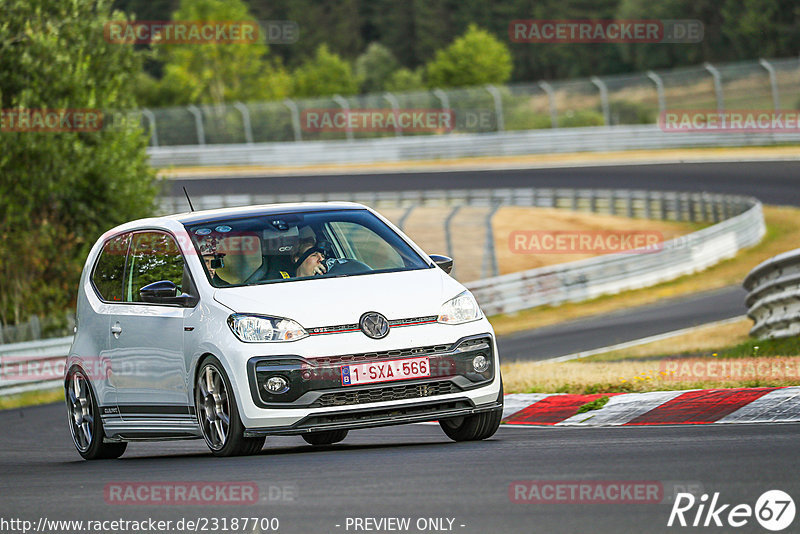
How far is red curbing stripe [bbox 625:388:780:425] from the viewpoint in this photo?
8.37 meters

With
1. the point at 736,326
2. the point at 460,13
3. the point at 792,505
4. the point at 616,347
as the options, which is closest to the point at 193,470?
the point at 792,505

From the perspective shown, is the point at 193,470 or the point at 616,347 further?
the point at 616,347

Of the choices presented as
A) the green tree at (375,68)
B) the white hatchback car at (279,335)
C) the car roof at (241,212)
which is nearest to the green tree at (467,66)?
the green tree at (375,68)

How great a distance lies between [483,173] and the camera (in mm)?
44938

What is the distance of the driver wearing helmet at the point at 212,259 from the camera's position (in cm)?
826

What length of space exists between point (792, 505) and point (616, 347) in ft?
46.9

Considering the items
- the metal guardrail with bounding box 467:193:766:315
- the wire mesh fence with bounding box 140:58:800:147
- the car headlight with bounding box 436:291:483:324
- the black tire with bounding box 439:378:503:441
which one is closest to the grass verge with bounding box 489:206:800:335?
the metal guardrail with bounding box 467:193:766:315

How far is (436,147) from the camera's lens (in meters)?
49.3

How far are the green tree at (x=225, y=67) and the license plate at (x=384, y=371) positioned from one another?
79827 mm

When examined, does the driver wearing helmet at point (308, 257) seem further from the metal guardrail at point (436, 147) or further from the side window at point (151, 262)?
the metal guardrail at point (436, 147)

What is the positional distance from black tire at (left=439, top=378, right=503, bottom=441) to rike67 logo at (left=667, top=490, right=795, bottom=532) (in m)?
3.01

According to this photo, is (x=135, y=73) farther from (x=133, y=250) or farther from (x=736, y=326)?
(x=133, y=250)

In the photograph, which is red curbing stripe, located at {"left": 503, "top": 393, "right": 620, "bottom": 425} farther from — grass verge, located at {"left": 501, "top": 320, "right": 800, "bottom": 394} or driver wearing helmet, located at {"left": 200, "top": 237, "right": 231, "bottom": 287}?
driver wearing helmet, located at {"left": 200, "top": 237, "right": 231, "bottom": 287}

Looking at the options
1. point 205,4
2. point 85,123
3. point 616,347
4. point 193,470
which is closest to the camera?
point 193,470
